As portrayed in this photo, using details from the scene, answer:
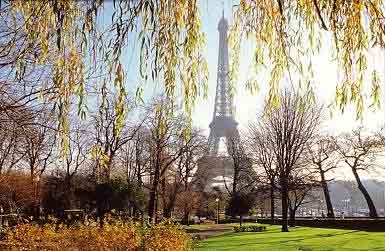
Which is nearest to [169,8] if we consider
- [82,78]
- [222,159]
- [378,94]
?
[82,78]

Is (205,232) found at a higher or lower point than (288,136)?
lower

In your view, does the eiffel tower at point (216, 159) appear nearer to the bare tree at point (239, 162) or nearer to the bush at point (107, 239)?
the bare tree at point (239, 162)

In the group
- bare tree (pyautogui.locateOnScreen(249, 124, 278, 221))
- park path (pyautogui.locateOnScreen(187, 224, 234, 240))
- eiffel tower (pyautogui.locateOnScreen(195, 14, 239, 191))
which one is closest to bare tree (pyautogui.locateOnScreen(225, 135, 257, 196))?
eiffel tower (pyautogui.locateOnScreen(195, 14, 239, 191))

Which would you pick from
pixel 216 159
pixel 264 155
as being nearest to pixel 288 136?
pixel 264 155

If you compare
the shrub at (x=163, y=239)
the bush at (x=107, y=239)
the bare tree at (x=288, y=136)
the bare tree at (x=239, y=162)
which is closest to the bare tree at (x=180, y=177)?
the bare tree at (x=239, y=162)

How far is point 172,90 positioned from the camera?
3.05m

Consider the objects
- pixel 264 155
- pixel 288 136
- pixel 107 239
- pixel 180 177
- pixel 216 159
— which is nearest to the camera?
pixel 107 239

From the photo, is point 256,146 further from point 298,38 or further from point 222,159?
point 298,38

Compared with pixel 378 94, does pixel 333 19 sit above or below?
above

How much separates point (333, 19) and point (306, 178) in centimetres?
3035

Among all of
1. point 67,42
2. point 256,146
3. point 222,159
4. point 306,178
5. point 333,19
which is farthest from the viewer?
point 222,159

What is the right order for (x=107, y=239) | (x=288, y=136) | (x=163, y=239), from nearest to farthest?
(x=163, y=239) → (x=107, y=239) → (x=288, y=136)

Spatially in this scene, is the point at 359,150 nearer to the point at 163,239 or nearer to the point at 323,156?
the point at 323,156

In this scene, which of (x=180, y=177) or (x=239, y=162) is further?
(x=239, y=162)
